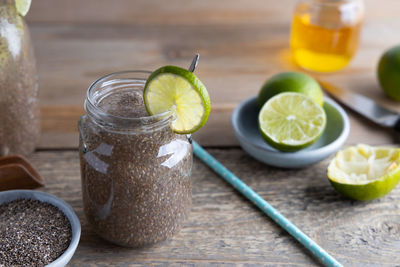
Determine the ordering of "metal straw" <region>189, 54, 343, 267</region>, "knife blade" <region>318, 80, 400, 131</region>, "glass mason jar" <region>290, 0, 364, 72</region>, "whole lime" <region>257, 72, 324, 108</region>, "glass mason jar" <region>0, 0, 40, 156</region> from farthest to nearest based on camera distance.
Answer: "glass mason jar" <region>290, 0, 364, 72</region>, "knife blade" <region>318, 80, 400, 131</region>, "whole lime" <region>257, 72, 324, 108</region>, "glass mason jar" <region>0, 0, 40, 156</region>, "metal straw" <region>189, 54, 343, 267</region>

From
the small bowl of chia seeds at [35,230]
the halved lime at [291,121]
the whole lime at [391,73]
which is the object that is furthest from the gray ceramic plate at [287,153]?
the small bowl of chia seeds at [35,230]

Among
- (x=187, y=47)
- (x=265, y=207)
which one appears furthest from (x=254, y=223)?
(x=187, y=47)

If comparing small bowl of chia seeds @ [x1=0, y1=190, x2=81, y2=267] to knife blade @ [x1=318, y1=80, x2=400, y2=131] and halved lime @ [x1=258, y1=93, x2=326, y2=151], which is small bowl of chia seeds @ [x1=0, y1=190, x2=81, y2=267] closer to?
halved lime @ [x1=258, y1=93, x2=326, y2=151]

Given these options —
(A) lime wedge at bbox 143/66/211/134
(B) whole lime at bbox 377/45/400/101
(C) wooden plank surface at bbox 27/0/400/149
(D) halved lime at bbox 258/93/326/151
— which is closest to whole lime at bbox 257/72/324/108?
(D) halved lime at bbox 258/93/326/151

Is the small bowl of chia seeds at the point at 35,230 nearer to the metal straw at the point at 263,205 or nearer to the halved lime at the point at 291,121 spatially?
the metal straw at the point at 263,205

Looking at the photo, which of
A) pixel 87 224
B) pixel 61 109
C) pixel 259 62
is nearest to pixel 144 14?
pixel 259 62

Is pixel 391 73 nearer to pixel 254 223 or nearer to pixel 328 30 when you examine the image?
pixel 328 30

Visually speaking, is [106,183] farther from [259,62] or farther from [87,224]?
[259,62]
